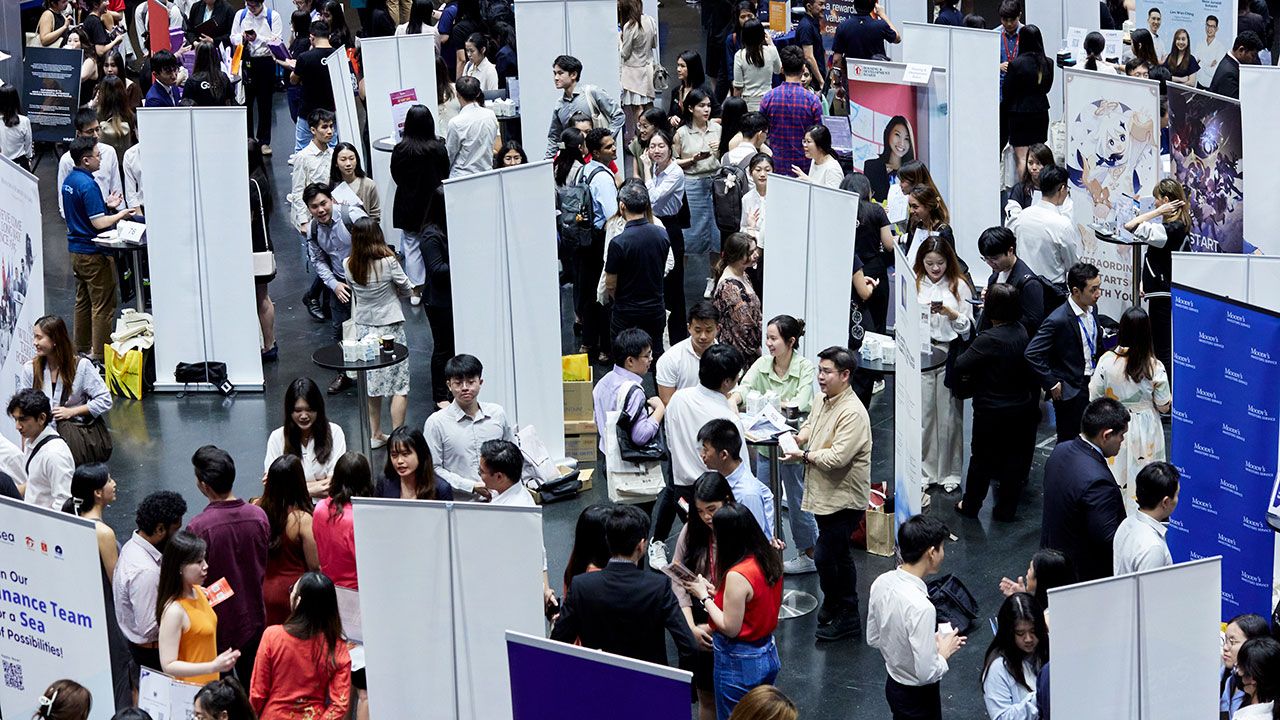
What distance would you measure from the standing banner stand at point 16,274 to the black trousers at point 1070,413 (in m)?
5.65

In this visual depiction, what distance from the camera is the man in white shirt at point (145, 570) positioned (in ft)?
20.6

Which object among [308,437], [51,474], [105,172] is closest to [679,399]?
[308,437]

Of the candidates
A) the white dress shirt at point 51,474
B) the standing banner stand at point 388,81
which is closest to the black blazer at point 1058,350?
the white dress shirt at point 51,474

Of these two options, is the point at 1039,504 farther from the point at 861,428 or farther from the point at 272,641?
the point at 272,641

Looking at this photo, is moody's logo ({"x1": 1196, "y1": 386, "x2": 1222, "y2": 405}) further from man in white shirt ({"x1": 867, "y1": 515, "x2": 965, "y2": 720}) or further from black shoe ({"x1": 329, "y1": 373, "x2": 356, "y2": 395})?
black shoe ({"x1": 329, "y1": 373, "x2": 356, "y2": 395})

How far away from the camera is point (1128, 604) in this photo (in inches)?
211

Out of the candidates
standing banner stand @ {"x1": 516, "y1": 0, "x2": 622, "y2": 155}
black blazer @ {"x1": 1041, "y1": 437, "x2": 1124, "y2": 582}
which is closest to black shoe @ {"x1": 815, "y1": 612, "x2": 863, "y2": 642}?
black blazer @ {"x1": 1041, "y1": 437, "x2": 1124, "y2": 582}

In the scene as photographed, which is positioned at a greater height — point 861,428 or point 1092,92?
point 1092,92

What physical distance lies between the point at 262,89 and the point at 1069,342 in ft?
30.3

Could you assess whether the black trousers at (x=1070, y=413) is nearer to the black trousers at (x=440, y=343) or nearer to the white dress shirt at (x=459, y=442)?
the white dress shirt at (x=459, y=442)

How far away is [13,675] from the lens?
620cm

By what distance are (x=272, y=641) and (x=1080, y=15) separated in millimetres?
11549

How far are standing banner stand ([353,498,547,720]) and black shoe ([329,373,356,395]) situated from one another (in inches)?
196

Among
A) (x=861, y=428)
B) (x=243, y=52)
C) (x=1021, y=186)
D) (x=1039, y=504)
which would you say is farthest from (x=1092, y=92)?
(x=243, y=52)
